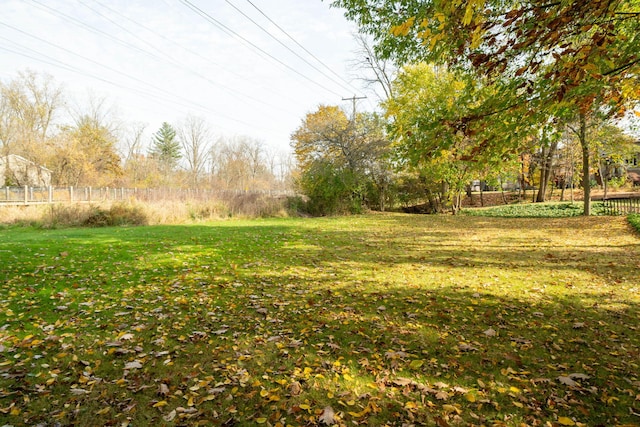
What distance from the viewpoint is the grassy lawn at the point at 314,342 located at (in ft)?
8.39

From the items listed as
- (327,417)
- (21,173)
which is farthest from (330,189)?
(21,173)

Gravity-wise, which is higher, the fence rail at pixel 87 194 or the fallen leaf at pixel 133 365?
the fence rail at pixel 87 194

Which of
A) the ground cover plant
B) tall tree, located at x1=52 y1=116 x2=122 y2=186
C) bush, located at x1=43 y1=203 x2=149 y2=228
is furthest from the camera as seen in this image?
tall tree, located at x1=52 y1=116 x2=122 y2=186

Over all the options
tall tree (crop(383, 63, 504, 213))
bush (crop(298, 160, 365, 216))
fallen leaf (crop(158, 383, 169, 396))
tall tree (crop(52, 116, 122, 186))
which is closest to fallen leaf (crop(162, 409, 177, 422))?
fallen leaf (crop(158, 383, 169, 396))

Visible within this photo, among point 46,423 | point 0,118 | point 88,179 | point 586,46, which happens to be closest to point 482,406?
point 46,423

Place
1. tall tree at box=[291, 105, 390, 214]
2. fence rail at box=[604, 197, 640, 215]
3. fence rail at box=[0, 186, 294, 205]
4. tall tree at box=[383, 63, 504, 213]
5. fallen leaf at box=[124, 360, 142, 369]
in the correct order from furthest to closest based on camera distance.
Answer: tall tree at box=[291, 105, 390, 214]
fence rail at box=[0, 186, 294, 205]
fence rail at box=[604, 197, 640, 215]
tall tree at box=[383, 63, 504, 213]
fallen leaf at box=[124, 360, 142, 369]

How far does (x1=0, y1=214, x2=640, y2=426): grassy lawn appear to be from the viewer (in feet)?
8.39

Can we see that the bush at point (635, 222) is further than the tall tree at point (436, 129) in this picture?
Yes

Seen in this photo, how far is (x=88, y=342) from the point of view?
3514mm

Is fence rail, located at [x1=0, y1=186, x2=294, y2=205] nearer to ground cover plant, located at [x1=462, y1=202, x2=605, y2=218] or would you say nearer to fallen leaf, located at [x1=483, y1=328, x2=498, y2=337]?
ground cover plant, located at [x1=462, y1=202, x2=605, y2=218]

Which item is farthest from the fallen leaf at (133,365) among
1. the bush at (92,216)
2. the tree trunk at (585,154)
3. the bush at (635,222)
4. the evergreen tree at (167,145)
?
the evergreen tree at (167,145)

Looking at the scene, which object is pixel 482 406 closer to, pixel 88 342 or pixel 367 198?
pixel 88 342

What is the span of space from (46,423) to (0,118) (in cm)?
4196

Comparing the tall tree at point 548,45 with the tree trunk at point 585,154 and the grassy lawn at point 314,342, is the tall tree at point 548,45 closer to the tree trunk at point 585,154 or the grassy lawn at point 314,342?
the grassy lawn at point 314,342
